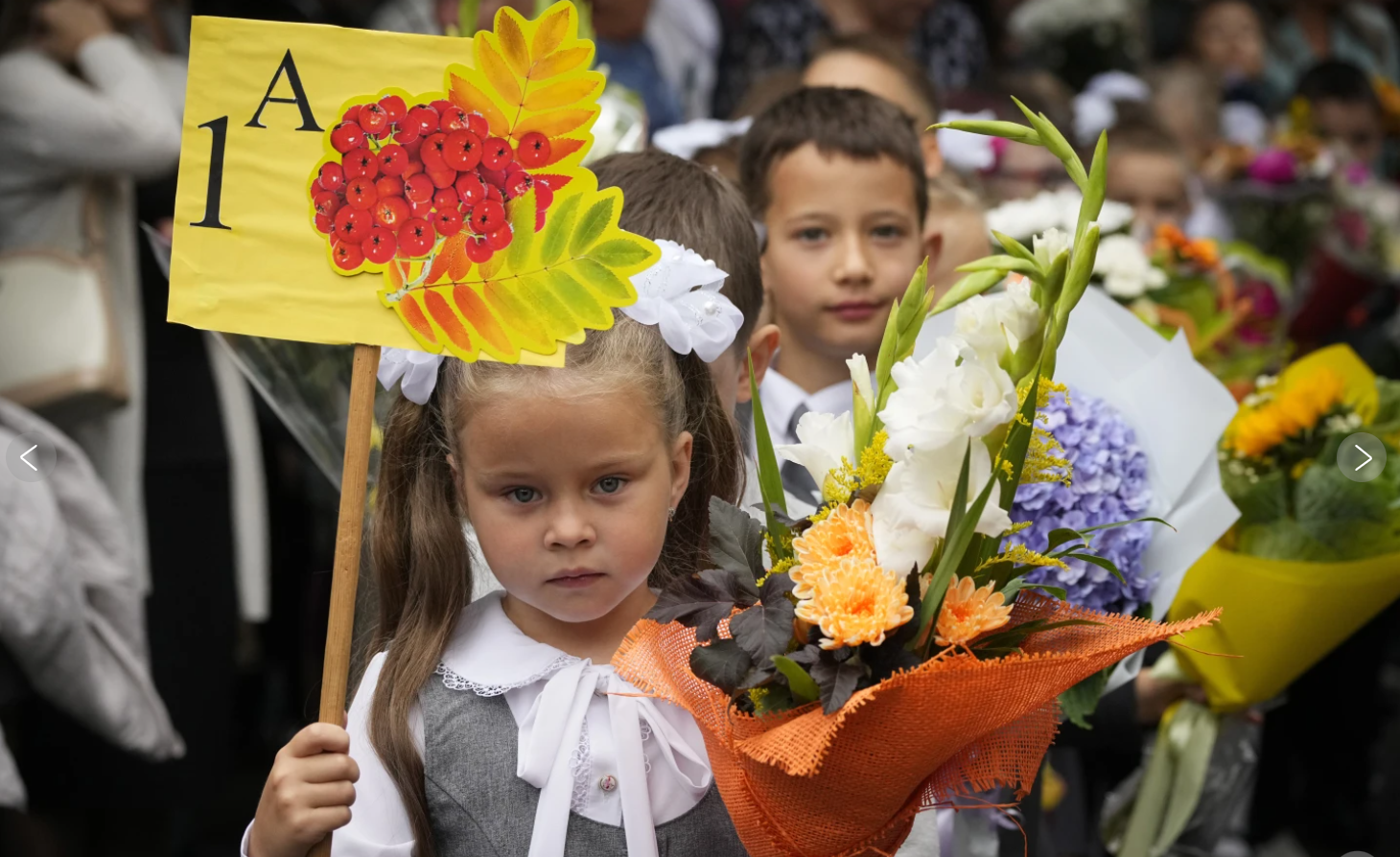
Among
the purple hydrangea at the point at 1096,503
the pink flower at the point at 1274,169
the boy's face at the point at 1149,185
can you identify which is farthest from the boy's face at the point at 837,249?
the pink flower at the point at 1274,169

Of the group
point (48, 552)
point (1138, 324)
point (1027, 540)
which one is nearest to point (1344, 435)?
point (1138, 324)

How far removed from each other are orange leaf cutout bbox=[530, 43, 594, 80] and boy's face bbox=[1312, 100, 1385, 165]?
6174mm

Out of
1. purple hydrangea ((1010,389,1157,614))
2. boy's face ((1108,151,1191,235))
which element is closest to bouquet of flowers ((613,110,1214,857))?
purple hydrangea ((1010,389,1157,614))

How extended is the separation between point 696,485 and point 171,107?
2.53 meters

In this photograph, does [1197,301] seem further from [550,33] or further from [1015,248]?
[550,33]

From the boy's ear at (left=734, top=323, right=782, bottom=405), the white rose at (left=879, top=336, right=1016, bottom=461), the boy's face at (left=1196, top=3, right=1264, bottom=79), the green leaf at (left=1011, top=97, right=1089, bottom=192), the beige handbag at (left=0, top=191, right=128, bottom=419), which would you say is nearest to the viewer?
the white rose at (left=879, top=336, right=1016, bottom=461)

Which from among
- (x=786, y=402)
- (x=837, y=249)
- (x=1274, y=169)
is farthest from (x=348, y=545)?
(x=1274, y=169)

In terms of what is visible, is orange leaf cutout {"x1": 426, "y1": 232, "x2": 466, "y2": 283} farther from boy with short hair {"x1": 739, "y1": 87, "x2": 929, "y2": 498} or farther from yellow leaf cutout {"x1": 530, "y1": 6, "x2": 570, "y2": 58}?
boy with short hair {"x1": 739, "y1": 87, "x2": 929, "y2": 498}

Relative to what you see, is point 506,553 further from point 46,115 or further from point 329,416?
point 46,115

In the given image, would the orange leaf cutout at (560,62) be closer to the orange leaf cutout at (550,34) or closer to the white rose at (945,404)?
the orange leaf cutout at (550,34)

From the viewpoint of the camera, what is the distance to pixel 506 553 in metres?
1.92

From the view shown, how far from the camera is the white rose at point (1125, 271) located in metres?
3.85

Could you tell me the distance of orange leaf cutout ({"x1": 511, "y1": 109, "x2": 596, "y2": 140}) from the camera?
1833 mm

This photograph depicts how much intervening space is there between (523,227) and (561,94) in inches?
6.5
